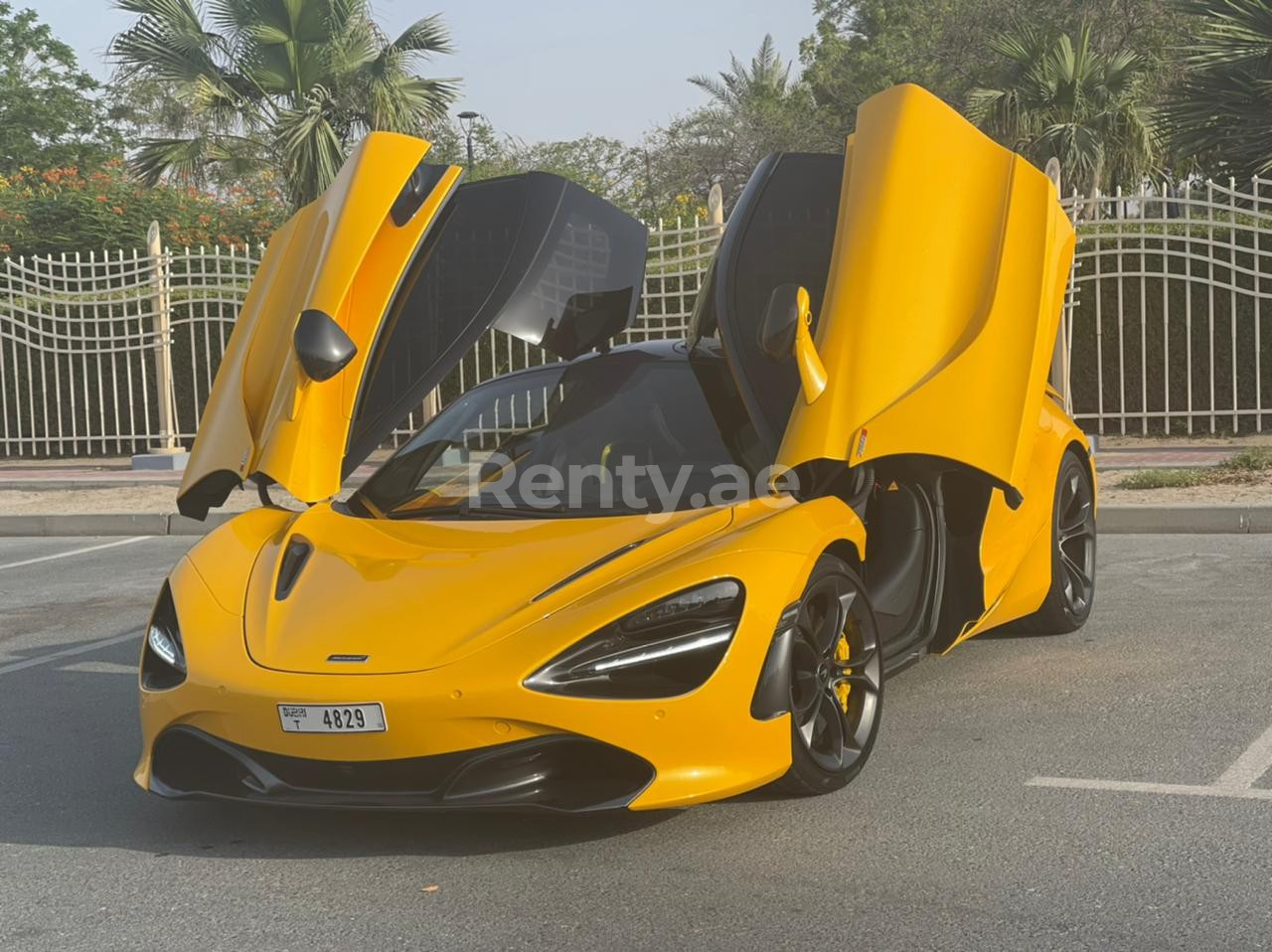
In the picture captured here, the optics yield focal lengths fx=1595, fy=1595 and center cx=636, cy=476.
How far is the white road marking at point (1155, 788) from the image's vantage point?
428cm

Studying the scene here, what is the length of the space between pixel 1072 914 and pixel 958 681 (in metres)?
2.44

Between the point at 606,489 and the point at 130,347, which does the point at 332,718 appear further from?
the point at 130,347

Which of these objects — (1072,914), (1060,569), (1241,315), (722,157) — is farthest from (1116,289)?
(722,157)

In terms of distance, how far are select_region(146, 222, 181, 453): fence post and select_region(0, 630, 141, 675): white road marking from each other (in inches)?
418

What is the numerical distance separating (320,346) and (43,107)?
5119 centimetres

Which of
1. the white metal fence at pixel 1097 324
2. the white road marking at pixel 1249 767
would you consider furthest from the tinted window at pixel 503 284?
the white metal fence at pixel 1097 324

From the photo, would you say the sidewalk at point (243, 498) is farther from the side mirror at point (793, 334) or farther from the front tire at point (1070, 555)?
the side mirror at point (793, 334)

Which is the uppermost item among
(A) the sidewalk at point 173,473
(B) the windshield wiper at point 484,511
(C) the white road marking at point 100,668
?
(B) the windshield wiper at point 484,511

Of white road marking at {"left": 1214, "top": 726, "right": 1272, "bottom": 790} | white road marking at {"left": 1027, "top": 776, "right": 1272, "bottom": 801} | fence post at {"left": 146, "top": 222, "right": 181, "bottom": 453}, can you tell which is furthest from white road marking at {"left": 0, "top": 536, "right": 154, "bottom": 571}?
white road marking at {"left": 1214, "top": 726, "right": 1272, "bottom": 790}

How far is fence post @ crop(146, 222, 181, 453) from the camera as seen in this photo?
58.5 feet

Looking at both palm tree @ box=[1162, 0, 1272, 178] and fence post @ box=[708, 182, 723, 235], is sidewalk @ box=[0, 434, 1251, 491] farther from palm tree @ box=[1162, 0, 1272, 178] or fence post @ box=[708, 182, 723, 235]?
fence post @ box=[708, 182, 723, 235]

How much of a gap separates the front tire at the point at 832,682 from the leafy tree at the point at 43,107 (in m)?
50.8

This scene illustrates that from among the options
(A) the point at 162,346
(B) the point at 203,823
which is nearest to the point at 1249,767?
(B) the point at 203,823

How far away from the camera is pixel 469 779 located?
384cm
